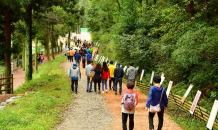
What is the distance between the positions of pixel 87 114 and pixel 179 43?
5831mm

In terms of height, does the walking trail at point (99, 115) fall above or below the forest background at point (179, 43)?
below

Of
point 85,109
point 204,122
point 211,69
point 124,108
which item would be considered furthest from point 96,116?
point 211,69

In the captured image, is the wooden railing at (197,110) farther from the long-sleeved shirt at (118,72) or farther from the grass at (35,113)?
the grass at (35,113)

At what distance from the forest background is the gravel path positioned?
4121mm

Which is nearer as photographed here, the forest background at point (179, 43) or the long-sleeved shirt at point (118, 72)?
the forest background at point (179, 43)

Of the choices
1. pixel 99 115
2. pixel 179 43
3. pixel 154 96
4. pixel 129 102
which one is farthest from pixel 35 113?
pixel 179 43

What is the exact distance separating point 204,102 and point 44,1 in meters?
13.1

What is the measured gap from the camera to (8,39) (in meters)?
17.0

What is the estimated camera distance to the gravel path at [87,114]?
8000mm

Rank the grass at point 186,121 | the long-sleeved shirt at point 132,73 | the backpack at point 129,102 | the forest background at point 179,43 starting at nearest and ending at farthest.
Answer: the backpack at point 129,102, the grass at point 186,121, the forest background at point 179,43, the long-sleeved shirt at point 132,73

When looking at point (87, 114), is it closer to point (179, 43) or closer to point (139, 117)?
point (139, 117)

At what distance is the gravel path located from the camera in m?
8.00

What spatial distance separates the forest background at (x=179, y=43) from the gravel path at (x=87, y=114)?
4.12m

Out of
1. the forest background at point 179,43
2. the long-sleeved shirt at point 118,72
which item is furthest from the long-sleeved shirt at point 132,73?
the forest background at point 179,43
